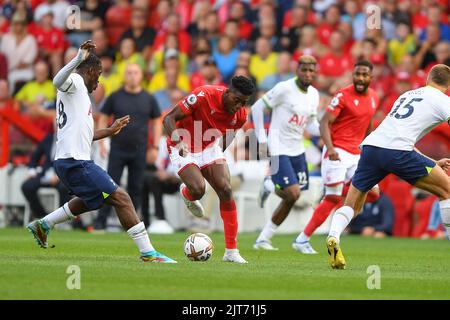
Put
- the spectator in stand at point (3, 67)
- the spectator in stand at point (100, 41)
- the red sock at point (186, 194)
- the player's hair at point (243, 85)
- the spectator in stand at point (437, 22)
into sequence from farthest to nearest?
the spectator in stand at point (3, 67) → the spectator in stand at point (100, 41) → the spectator in stand at point (437, 22) → the red sock at point (186, 194) → the player's hair at point (243, 85)

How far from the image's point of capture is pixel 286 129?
16125 mm

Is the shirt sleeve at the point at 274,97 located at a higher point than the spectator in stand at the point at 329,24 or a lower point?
lower

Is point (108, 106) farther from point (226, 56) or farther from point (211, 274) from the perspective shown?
point (211, 274)

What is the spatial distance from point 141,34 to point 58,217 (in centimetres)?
1384

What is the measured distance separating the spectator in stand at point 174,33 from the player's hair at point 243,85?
42.9 ft

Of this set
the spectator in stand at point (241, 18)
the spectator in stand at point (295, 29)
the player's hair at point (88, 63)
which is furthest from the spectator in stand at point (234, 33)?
the player's hair at point (88, 63)

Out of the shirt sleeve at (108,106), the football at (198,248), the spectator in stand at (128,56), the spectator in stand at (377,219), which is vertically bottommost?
the spectator in stand at (377,219)


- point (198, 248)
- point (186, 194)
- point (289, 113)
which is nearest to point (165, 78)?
point (289, 113)

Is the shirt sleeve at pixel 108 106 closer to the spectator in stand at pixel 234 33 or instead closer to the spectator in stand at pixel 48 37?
the spectator in stand at pixel 234 33

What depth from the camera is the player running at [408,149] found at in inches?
464

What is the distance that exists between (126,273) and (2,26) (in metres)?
18.4

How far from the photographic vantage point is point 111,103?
1953cm

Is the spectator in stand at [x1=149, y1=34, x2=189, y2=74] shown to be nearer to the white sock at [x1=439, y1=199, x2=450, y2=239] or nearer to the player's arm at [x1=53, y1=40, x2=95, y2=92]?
the player's arm at [x1=53, y1=40, x2=95, y2=92]
